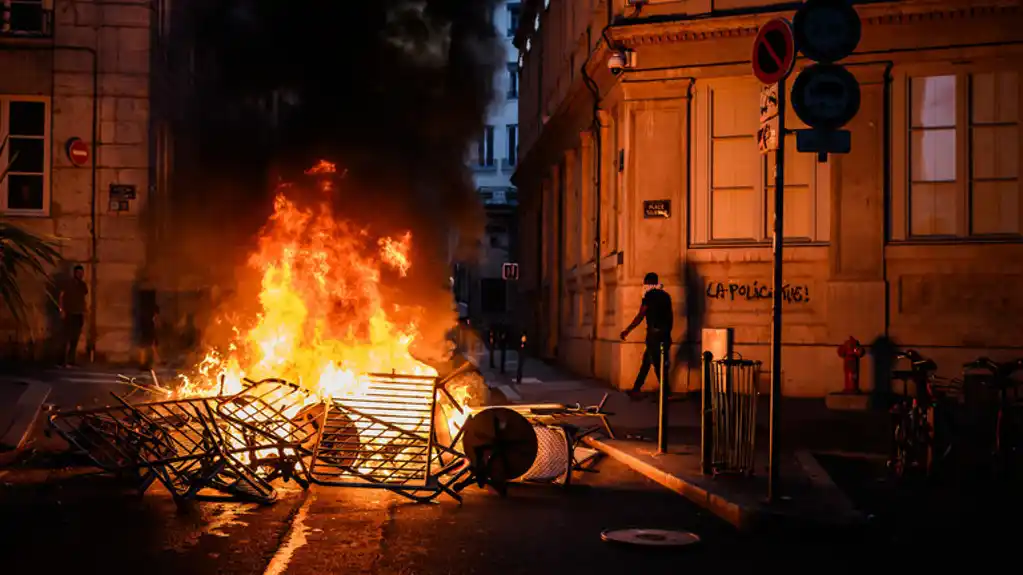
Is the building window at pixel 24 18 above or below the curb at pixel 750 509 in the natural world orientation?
above

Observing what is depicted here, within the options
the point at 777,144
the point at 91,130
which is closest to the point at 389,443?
the point at 777,144

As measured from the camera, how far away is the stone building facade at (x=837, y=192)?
1561 cm

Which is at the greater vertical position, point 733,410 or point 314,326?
point 314,326

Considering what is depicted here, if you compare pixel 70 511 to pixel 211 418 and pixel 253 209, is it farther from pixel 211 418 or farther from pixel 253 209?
pixel 253 209

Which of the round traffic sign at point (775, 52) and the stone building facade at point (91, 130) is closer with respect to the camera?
the round traffic sign at point (775, 52)

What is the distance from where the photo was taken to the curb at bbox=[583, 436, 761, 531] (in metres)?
7.20

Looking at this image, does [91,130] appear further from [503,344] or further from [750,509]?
[750,509]

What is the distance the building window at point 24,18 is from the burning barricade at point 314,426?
12302 millimetres

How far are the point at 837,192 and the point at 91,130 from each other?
14.3 meters

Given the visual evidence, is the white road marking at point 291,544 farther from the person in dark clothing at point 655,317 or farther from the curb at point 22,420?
the person in dark clothing at point 655,317

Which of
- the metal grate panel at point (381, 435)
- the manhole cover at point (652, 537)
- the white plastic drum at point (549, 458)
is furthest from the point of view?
the white plastic drum at point (549, 458)

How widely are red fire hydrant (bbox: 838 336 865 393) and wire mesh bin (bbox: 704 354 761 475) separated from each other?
6773 millimetres

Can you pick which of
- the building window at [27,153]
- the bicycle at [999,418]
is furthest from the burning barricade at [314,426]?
the building window at [27,153]

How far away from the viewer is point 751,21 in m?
16.3
